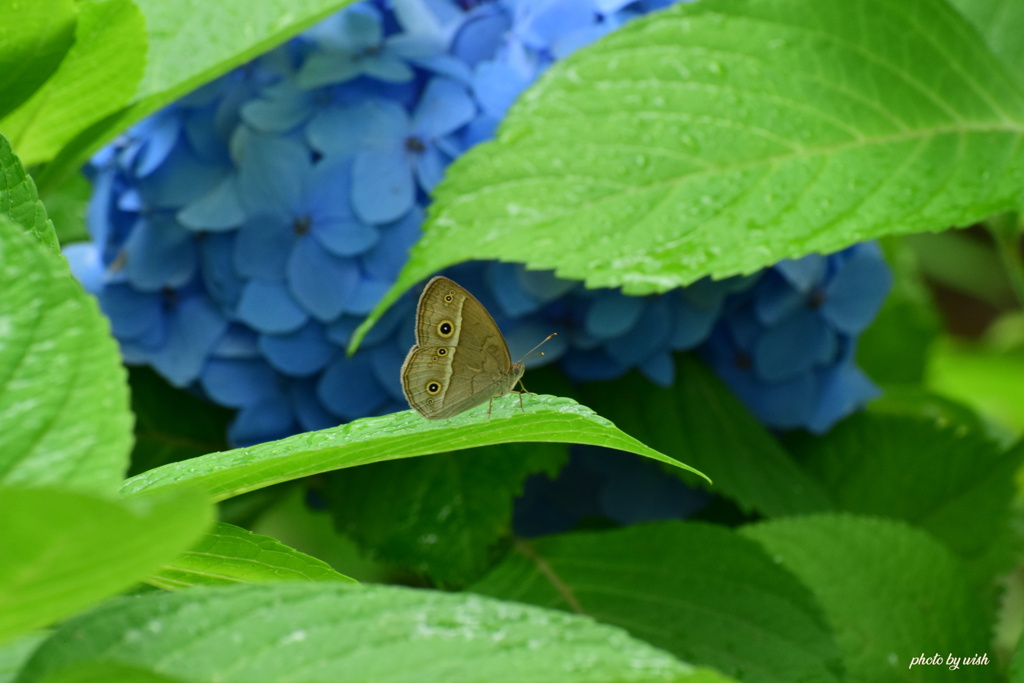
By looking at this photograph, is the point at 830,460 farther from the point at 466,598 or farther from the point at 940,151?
the point at 466,598

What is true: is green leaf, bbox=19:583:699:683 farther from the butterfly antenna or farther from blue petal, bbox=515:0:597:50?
blue petal, bbox=515:0:597:50

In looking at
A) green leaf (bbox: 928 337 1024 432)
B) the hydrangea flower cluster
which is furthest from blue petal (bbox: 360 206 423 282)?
green leaf (bbox: 928 337 1024 432)

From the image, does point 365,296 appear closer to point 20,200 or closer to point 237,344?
point 237,344

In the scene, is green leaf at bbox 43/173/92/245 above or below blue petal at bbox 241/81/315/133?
below

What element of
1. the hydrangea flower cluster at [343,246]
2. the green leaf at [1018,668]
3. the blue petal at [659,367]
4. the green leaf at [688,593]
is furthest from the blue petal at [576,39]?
the green leaf at [1018,668]

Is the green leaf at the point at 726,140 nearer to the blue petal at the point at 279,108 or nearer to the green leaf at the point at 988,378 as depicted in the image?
the blue petal at the point at 279,108

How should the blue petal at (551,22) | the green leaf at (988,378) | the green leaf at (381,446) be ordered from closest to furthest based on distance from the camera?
the green leaf at (381,446), the blue petal at (551,22), the green leaf at (988,378)
